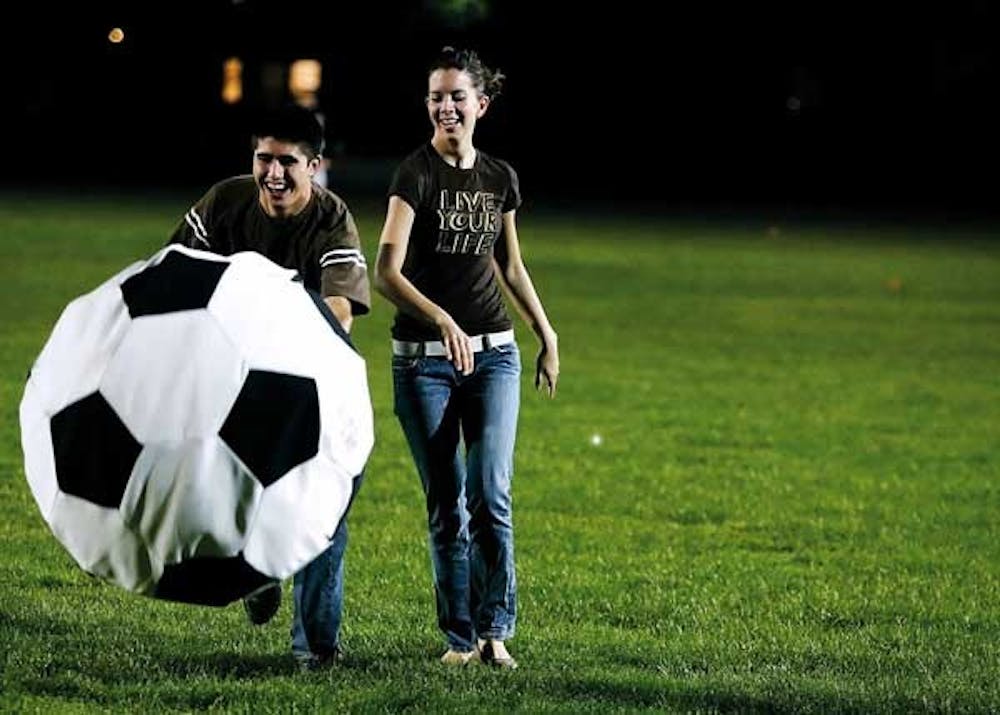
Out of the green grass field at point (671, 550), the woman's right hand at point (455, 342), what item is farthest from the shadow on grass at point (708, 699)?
Answer: the woman's right hand at point (455, 342)

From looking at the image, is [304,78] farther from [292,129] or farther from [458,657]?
[292,129]

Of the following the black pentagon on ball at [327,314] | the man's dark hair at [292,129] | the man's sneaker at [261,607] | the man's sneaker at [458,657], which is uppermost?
the man's dark hair at [292,129]

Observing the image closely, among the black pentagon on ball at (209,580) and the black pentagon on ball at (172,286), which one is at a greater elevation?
the black pentagon on ball at (172,286)

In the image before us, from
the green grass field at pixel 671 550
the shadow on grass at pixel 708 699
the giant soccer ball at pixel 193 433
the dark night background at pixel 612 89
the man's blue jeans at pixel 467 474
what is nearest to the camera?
the giant soccer ball at pixel 193 433

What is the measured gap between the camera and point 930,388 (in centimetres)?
1627

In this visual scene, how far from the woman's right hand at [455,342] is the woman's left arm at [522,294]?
20.2 inches

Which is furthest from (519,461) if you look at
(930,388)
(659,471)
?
(930,388)

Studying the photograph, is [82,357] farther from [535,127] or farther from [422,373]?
[535,127]

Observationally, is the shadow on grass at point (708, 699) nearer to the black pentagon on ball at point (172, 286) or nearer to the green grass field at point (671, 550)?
the green grass field at point (671, 550)

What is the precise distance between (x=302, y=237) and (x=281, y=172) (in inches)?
10.2

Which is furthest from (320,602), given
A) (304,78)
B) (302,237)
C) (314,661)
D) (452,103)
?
(304,78)

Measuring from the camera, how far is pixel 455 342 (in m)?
6.72

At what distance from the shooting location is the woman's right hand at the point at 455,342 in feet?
22.0

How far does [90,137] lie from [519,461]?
4409 cm
